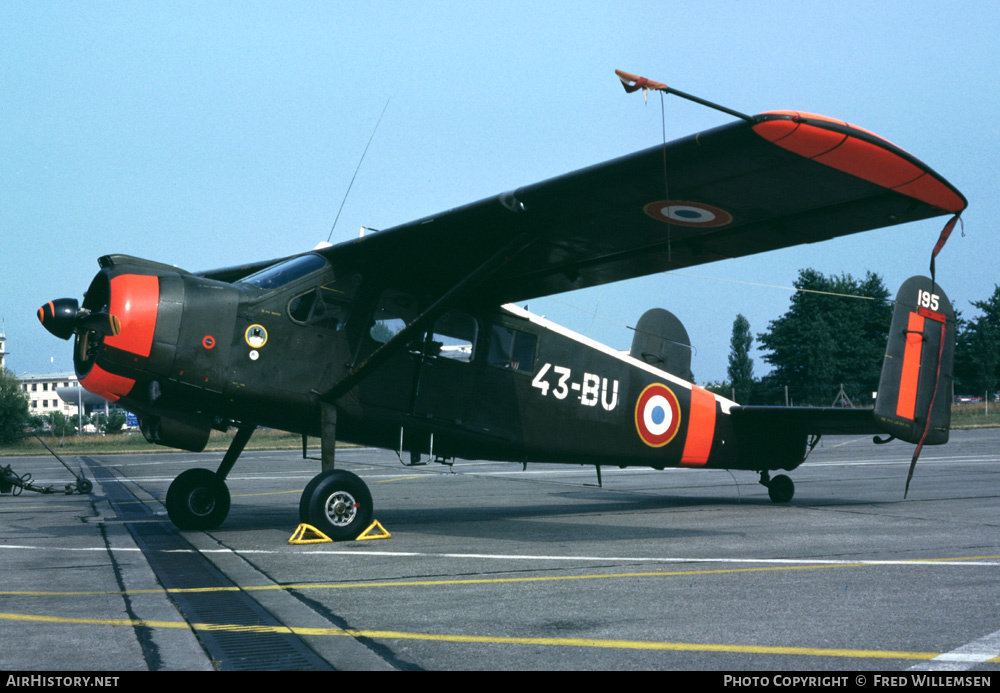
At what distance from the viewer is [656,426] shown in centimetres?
1199

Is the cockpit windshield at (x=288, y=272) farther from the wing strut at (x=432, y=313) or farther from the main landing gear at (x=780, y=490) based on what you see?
the main landing gear at (x=780, y=490)

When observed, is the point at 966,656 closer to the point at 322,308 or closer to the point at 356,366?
the point at 356,366

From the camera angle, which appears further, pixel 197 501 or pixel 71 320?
pixel 197 501

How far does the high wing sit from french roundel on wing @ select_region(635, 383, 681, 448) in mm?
2429

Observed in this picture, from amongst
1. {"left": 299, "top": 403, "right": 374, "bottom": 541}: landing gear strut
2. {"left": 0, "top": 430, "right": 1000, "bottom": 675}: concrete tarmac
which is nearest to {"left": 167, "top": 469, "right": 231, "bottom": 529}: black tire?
{"left": 0, "top": 430, "right": 1000, "bottom": 675}: concrete tarmac

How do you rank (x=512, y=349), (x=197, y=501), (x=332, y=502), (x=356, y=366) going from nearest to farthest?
(x=332, y=502) < (x=356, y=366) < (x=197, y=501) < (x=512, y=349)

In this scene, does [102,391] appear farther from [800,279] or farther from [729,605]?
[800,279]

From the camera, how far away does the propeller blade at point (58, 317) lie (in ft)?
26.8

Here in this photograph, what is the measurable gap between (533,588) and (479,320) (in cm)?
465

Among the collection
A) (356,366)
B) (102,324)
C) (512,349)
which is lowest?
(356,366)

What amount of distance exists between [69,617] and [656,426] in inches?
332

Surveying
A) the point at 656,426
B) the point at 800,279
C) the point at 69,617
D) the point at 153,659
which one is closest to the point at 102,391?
the point at 69,617

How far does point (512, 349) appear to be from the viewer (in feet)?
34.6

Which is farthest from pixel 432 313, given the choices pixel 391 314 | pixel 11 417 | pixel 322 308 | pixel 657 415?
pixel 11 417
